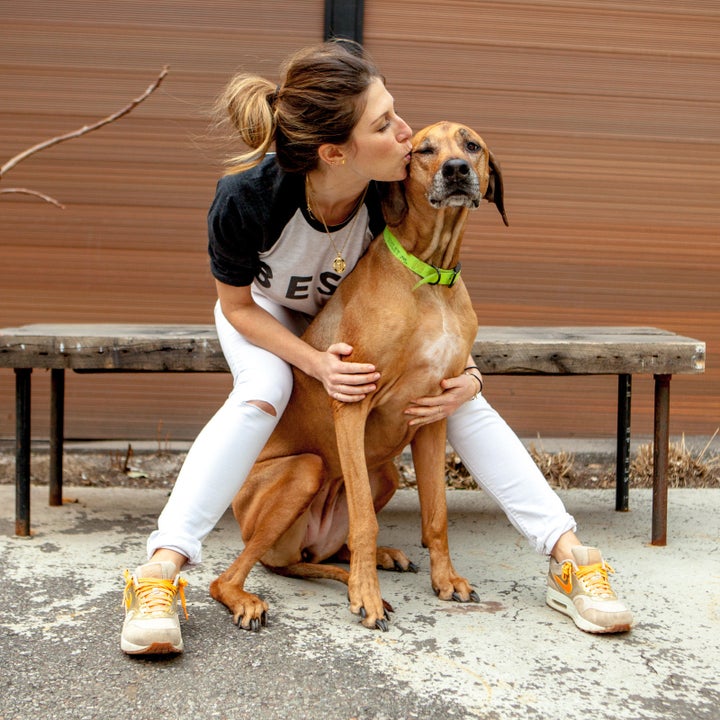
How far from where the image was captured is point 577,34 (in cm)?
463

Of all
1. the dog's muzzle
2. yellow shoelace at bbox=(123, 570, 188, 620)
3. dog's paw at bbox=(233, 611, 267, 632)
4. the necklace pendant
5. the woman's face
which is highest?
the woman's face

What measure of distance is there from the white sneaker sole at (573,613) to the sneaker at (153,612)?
1031 millimetres

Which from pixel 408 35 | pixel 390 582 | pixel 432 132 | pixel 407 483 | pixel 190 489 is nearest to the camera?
pixel 190 489

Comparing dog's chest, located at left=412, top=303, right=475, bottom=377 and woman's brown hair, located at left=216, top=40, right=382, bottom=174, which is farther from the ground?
woman's brown hair, located at left=216, top=40, right=382, bottom=174

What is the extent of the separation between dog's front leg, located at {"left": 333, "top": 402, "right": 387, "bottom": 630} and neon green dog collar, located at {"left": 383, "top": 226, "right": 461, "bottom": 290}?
0.41m

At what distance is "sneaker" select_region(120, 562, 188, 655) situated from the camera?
215 cm

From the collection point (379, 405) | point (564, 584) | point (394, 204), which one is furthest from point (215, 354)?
point (564, 584)

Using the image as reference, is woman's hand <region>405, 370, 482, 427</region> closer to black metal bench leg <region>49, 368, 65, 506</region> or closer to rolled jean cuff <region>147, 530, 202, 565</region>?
rolled jean cuff <region>147, 530, 202, 565</region>

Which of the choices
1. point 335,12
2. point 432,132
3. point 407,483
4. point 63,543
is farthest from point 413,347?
point 335,12

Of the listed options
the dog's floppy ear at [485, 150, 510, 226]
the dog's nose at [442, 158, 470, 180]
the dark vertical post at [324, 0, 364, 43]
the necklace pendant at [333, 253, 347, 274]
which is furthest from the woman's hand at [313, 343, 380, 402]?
the dark vertical post at [324, 0, 364, 43]

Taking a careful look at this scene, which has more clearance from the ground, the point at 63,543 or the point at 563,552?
the point at 563,552

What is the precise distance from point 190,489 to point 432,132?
3.93 ft

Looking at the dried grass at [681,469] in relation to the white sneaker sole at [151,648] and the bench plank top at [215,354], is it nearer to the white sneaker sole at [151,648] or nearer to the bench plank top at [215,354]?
the bench plank top at [215,354]

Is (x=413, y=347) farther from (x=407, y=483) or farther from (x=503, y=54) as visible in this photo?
(x=503, y=54)
